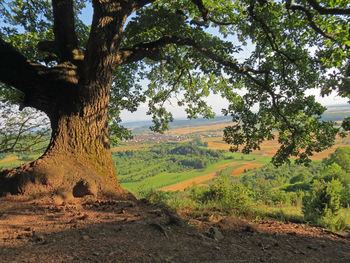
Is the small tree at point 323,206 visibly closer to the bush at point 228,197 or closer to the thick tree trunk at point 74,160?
the bush at point 228,197

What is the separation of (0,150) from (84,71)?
7.25 metres

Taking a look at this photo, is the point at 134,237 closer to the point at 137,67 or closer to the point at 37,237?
the point at 37,237

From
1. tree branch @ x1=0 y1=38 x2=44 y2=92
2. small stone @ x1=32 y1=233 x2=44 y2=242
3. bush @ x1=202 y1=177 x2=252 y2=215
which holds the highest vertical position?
tree branch @ x1=0 y1=38 x2=44 y2=92

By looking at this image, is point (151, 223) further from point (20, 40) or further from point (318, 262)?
point (20, 40)

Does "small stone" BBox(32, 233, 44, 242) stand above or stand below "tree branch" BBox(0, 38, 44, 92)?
below

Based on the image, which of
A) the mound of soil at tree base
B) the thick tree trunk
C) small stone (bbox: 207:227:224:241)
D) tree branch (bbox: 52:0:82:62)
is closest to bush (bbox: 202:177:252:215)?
the mound of soil at tree base

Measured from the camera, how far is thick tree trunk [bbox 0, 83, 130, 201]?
3.58 meters

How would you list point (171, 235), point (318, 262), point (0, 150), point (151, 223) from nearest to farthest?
1. point (318, 262)
2. point (171, 235)
3. point (151, 223)
4. point (0, 150)

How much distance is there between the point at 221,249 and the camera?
2629mm

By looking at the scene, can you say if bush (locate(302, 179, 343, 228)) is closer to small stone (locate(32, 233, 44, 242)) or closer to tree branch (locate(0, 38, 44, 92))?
small stone (locate(32, 233, 44, 242))

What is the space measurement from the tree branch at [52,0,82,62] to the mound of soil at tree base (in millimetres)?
3441

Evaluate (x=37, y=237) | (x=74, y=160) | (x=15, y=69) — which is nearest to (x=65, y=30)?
(x=15, y=69)

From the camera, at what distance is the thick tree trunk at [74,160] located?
358 centimetres

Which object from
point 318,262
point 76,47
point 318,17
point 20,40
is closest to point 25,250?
point 318,262
